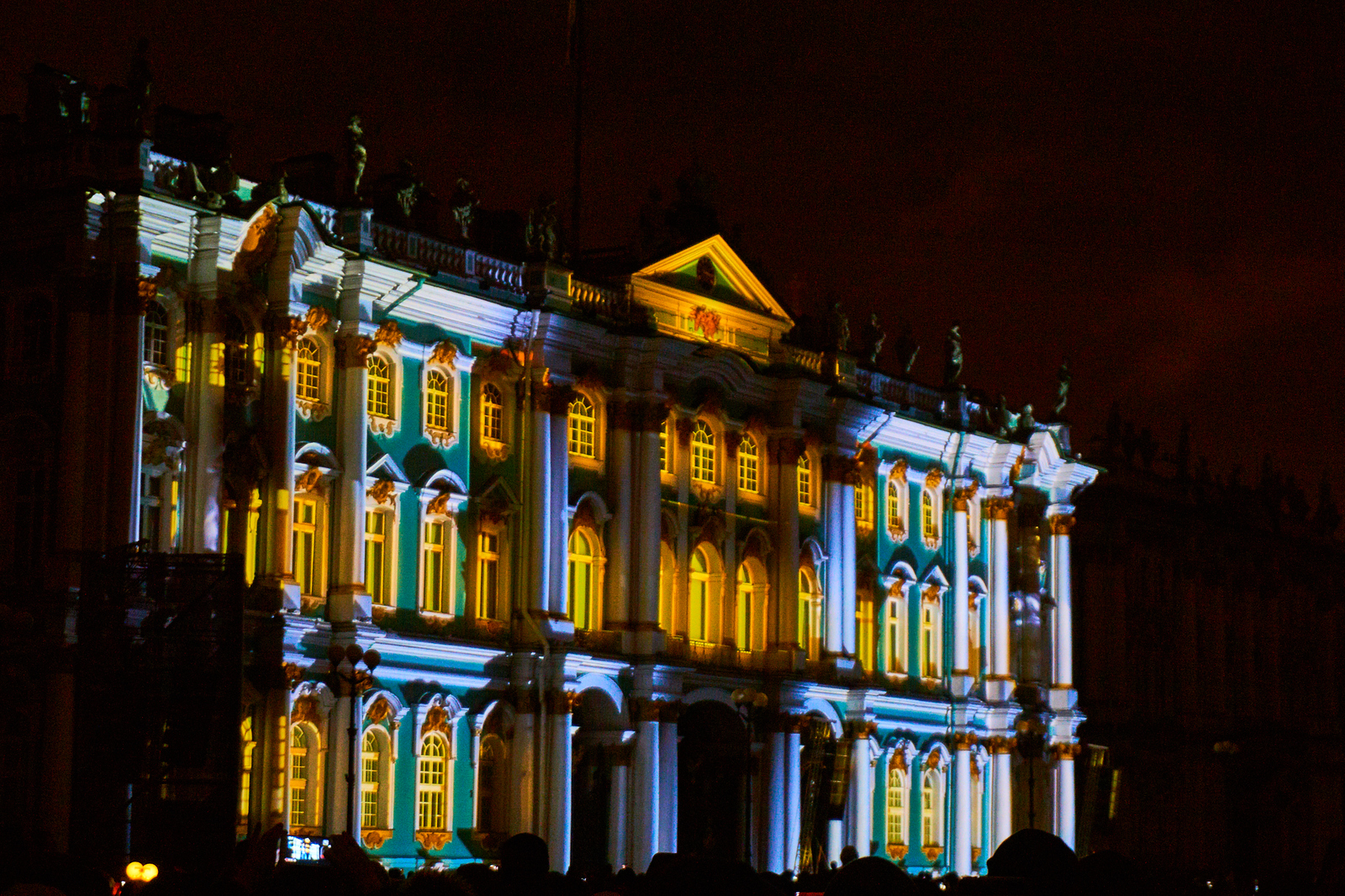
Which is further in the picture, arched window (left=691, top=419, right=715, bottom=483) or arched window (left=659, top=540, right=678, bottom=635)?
arched window (left=691, top=419, right=715, bottom=483)

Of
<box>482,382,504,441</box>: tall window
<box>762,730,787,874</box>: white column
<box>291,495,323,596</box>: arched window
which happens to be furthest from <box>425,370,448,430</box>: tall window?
<box>762,730,787,874</box>: white column

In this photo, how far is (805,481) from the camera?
2169 inches

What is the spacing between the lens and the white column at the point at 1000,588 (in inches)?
2408

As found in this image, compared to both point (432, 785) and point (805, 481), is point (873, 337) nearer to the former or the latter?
point (805, 481)

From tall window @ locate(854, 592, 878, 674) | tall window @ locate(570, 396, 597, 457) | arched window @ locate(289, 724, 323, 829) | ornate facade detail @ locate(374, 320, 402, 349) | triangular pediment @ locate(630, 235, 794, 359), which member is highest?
triangular pediment @ locate(630, 235, 794, 359)

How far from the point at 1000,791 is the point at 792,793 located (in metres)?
9.88

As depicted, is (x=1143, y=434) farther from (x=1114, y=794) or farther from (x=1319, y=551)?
(x=1114, y=794)

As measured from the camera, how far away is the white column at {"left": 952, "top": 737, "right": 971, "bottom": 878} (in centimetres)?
5866

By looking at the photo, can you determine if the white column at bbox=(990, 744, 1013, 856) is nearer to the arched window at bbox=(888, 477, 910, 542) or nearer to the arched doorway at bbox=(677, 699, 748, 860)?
the arched window at bbox=(888, 477, 910, 542)

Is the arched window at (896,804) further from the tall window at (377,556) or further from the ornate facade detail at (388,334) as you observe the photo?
the ornate facade detail at (388,334)

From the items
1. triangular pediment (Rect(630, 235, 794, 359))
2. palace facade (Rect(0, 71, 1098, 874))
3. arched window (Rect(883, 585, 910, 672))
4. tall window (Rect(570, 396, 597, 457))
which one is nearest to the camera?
palace facade (Rect(0, 71, 1098, 874))

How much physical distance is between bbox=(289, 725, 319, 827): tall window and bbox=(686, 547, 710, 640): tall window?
1156cm

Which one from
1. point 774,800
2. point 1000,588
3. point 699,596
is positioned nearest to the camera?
point 699,596

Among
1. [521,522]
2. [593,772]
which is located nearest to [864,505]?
[593,772]
